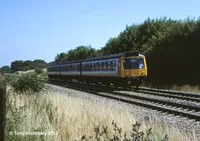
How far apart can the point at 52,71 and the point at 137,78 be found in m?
38.1

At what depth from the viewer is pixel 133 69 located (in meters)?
28.6

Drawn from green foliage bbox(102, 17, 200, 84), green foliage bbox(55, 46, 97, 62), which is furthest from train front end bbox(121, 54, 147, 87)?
green foliage bbox(55, 46, 97, 62)

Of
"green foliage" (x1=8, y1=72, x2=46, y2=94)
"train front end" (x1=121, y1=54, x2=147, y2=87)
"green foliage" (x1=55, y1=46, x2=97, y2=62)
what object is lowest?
Result: "green foliage" (x1=8, y1=72, x2=46, y2=94)

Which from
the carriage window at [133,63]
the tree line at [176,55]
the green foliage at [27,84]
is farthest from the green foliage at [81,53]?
the green foliage at [27,84]

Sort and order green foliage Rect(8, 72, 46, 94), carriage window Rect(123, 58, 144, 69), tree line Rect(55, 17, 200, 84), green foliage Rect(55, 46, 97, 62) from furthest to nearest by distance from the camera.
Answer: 1. green foliage Rect(55, 46, 97, 62)
2. tree line Rect(55, 17, 200, 84)
3. carriage window Rect(123, 58, 144, 69)
4. green foliage Rect(8, 72, 46, 94)

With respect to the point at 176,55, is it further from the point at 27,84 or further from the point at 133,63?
the point at 27,84

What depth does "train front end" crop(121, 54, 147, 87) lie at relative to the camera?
28.2 metres

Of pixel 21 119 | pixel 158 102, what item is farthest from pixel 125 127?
pixel 158 102

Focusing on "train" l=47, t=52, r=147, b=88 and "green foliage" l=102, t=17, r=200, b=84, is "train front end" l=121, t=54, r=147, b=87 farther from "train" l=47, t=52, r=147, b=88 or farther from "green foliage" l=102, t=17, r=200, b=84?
"green foliage" l=102, t=17, r=200, b=84

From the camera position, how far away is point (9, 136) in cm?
706

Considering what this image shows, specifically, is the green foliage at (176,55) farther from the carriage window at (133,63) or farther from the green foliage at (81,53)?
the green foliage at (81,53)

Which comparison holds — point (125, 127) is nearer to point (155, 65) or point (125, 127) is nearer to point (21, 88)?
point (21, 88)

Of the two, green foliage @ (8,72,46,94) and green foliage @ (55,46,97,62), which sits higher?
green foliage @ (55,46,97,62)

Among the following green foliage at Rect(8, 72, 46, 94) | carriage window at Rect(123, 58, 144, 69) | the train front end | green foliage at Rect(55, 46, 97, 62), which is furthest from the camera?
green foliage at Rect(55, 46, 97, 62)
